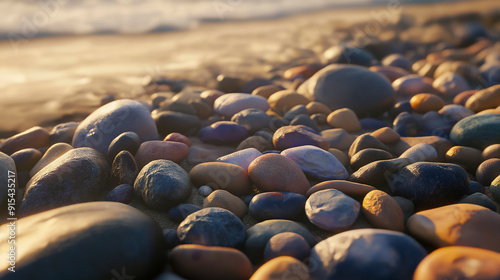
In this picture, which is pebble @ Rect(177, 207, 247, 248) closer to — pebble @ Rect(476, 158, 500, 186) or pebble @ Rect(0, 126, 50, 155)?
pebble @ Rect(476, 158, 500, 186)

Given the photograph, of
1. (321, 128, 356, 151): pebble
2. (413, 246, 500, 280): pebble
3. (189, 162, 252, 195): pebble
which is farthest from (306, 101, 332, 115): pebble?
(413, 246, 500, 280): pebble

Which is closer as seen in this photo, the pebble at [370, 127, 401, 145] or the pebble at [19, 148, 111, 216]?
the pebble at [19, 148, 111, 216]

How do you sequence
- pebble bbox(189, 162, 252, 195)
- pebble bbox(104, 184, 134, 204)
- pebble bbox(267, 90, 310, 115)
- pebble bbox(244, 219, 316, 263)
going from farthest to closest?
pebble bbox(267, 90, 310, 115), pebble bbox(189, 162, 252, 195), pebble bbox(104, 184, 134, 204), pebble bbox(244, 219, 316, 263)

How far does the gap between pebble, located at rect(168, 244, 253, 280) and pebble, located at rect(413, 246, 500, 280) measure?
66 centimetres

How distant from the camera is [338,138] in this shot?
2.74 m

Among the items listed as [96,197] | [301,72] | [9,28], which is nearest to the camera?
[96,197]

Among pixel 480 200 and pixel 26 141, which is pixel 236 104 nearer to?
pixel 26 141

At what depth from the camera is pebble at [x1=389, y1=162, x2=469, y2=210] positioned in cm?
191

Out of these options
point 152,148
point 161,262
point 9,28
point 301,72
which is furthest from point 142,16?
point 161,262

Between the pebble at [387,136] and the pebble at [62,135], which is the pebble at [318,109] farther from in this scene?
the pebble at [62,135]

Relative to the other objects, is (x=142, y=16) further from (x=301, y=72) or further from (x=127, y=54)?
(x=301, y=72)

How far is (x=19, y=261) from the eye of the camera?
1367mm

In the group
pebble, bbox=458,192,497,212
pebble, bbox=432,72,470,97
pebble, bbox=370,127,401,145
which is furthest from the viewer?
pebble, bbox=432,72,470,97

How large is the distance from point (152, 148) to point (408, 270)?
5.36ft
